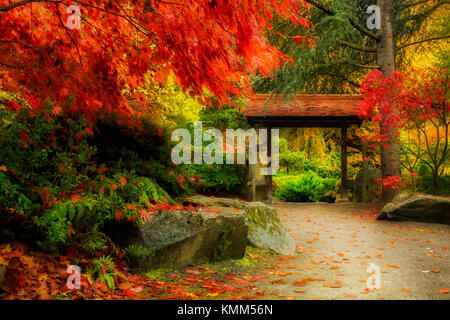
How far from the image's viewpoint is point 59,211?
3.48 metres

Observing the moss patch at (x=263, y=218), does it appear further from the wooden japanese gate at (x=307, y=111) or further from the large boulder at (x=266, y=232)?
the wooden japanese gate at (x=307, y=111)

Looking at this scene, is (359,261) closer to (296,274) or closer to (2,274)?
(296,274)

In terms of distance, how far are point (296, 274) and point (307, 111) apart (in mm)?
8010

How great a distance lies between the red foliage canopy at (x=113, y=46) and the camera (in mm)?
3717

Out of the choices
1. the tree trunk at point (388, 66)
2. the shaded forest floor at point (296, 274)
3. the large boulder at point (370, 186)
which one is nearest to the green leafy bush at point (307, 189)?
the large boulder at point (370, 186)

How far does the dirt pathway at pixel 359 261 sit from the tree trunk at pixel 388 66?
2.21m

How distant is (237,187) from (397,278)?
6591 millimetres

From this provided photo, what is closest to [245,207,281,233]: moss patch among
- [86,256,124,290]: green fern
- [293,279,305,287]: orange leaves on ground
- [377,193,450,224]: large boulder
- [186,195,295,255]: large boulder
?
[186,195,295,255]: large boulder

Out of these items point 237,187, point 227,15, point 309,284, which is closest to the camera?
point 227,15

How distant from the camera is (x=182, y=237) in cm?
418

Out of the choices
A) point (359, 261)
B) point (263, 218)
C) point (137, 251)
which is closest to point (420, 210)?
point (359, 261)

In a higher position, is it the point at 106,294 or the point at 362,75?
the point at 362,75

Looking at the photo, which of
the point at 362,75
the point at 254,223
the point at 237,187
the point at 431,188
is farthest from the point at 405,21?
the point at 254,223

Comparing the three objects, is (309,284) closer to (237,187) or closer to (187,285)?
(187,285)
